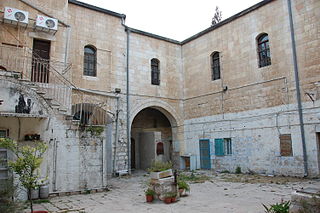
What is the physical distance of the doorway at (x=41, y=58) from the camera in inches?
393

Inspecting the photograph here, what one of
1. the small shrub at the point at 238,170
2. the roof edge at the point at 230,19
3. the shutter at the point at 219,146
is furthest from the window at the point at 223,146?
the roof edge at the point at 230,19

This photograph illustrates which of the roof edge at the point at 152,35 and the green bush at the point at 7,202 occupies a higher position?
the roof edge at the point at 152,35

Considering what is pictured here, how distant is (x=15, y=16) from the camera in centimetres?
943

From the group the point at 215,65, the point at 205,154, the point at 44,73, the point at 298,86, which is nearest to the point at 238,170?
the point at 205,154

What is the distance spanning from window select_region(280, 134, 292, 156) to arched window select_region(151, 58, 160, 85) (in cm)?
734

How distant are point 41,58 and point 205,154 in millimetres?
9489

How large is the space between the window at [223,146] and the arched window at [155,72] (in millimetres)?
4838

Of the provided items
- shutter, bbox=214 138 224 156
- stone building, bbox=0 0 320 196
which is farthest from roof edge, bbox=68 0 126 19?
shutter, bbox=214 138 224 156

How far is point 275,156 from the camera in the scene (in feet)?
36.1

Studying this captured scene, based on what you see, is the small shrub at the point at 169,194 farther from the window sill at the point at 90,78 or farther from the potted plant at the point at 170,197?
the window sill at the point at 90,78

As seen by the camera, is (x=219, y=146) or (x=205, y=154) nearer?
(x=219, y=146)

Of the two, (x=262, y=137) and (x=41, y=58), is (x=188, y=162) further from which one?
(x=41, y=58)

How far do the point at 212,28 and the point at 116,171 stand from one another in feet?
30.3

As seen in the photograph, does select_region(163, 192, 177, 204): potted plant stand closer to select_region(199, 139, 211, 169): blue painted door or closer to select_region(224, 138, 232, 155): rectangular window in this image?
select_region(224, 138, 232, 155): rectangular window
